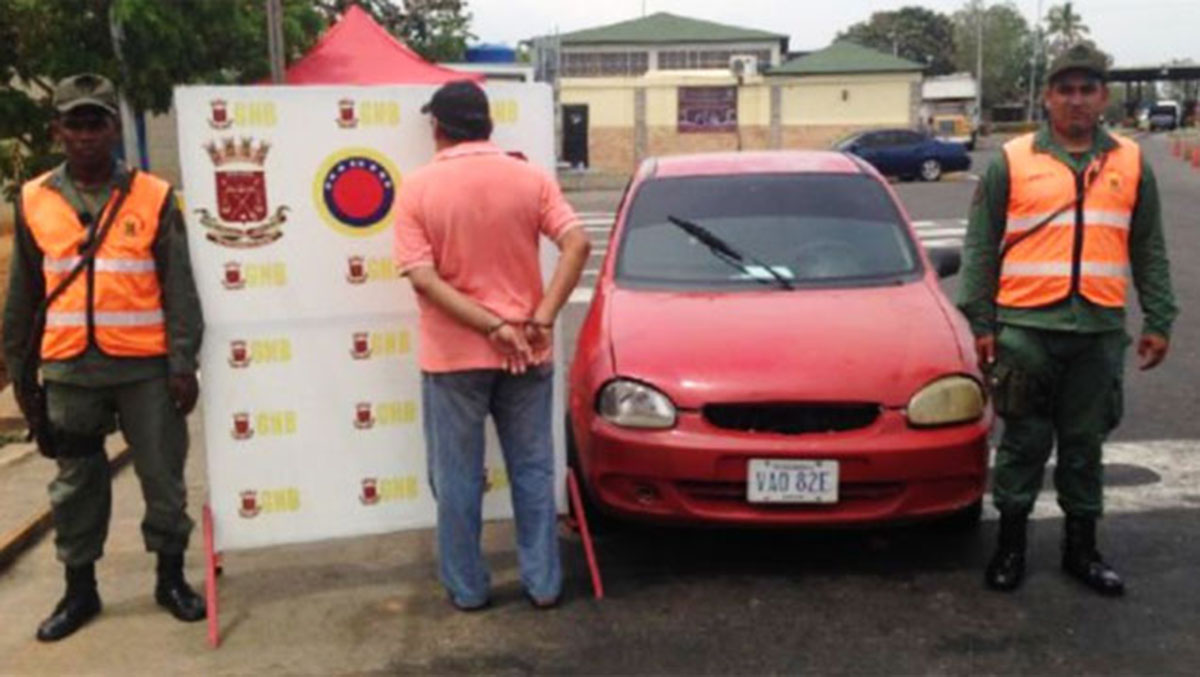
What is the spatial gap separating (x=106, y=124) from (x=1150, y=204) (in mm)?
3537

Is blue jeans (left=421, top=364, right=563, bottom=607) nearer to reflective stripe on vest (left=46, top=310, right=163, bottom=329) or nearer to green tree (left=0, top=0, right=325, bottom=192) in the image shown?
reflective stripe on vest (left=46, top=310, right=163, bottom=329)

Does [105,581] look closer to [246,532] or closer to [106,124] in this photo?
[246,532]

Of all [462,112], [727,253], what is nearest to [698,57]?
[727,253]

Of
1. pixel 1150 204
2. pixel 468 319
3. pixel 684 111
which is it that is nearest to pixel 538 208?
pixel 468 319

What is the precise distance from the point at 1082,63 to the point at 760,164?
2.05 metres

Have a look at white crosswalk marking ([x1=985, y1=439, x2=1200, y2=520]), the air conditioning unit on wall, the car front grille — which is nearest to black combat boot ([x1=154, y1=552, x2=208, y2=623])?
the car front grille

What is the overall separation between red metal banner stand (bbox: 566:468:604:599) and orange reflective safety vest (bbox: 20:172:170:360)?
1.61 m

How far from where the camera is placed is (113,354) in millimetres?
3949

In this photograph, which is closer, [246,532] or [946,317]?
[246,532]

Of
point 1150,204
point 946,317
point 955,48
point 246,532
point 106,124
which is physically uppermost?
point 955,48

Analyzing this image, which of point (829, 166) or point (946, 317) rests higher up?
point (829, 166)

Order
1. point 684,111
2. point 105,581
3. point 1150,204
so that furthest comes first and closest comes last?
point 684,111, point 105,581, point 1150,204

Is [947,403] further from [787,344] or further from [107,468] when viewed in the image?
[107,468]

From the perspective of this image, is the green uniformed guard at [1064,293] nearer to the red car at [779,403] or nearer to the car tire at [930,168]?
the red car at [779,403]
